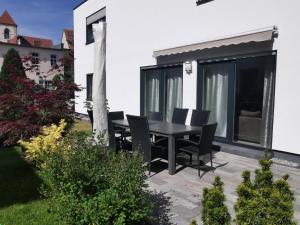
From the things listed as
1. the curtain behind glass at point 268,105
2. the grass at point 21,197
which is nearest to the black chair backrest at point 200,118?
the curtain behind glass at point 268,105

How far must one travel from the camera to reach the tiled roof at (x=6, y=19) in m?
65.5

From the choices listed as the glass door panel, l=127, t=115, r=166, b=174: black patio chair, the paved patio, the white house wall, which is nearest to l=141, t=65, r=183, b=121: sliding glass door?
the glass door panel

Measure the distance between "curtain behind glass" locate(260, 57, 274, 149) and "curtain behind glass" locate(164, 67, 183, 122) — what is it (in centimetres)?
344

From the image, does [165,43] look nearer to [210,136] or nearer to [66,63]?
[66,63]

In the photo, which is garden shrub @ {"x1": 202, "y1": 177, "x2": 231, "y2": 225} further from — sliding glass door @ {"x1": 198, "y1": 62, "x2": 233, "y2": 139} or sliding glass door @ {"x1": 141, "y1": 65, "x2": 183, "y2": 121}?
sliding glass door @ {"x1": 141, "y1": 65, "x2": 183, "y2": 121}

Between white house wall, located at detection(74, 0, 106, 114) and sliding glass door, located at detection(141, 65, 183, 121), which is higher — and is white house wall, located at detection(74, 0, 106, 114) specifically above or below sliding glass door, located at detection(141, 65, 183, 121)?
above

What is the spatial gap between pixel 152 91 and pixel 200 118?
4.37 m

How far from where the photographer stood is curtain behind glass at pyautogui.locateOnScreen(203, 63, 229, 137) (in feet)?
28.6

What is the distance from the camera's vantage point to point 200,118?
7.85 m

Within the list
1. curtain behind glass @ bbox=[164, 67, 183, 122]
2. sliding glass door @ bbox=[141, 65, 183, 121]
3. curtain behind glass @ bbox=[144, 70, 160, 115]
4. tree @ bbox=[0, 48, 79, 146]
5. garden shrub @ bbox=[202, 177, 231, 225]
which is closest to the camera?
garden shrub @ bbox=[202, 177, 231, 225]

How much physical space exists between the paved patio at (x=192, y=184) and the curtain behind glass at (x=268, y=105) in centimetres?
79

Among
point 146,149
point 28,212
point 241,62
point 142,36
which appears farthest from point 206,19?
point 28,212

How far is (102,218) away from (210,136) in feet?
12.0

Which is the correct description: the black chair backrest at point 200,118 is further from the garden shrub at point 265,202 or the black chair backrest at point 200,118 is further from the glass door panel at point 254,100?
the garden shrub at point 265,202
